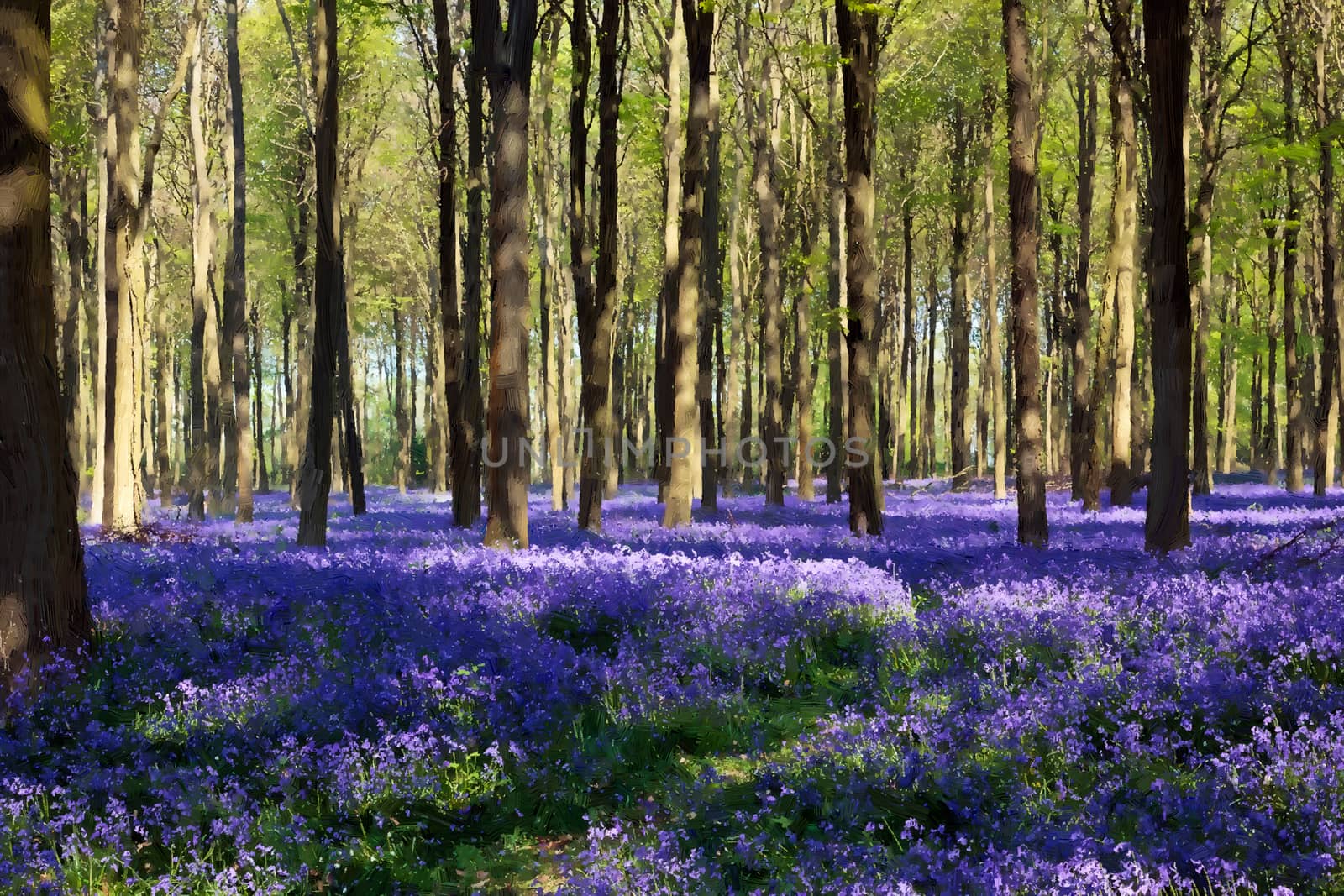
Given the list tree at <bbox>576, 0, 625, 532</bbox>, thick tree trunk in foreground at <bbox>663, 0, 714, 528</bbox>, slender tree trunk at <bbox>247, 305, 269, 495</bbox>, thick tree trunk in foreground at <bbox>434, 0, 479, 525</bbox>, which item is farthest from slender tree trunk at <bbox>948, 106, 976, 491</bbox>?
slender tree trunk at <bbox>247, 305, 269, 495</bbox>

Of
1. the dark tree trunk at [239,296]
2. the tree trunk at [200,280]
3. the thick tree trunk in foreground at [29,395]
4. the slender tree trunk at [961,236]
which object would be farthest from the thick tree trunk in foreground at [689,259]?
the slender tree trunk at [961,236]

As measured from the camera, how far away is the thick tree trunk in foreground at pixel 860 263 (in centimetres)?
1569

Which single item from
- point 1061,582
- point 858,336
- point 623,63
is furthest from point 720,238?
point 1061,582

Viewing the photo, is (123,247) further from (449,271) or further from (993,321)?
(993,321)

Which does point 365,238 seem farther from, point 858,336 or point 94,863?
point 94,863

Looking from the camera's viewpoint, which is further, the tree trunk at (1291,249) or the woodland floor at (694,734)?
the tree trunk at (1291,249)

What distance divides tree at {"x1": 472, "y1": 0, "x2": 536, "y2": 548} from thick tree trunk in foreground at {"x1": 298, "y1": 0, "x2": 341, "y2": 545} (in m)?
2.87

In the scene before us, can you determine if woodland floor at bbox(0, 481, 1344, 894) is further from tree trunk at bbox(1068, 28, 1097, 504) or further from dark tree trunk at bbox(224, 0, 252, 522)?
tree trunk at bbox(1068, 28, 1097, 504)

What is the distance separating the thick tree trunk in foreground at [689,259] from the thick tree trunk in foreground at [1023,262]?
5.56 meters

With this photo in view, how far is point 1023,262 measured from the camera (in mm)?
14484

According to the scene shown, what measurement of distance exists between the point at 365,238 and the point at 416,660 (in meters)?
41.6

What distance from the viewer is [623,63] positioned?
20656 millimetres

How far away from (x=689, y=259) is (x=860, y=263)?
388 centimetres

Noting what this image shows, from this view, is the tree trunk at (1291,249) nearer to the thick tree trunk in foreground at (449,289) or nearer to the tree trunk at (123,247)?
the thick tree trunk in foreground at (449,289)
